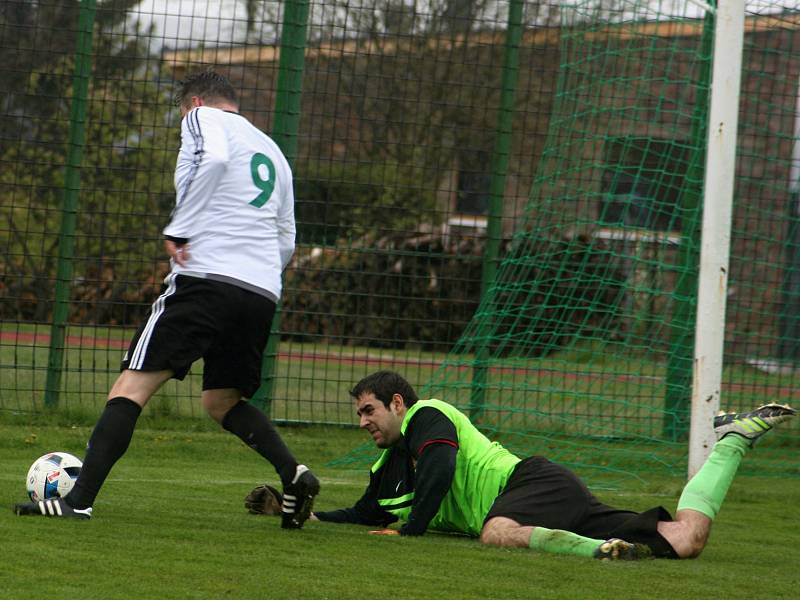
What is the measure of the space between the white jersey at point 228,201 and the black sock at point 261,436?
540mm

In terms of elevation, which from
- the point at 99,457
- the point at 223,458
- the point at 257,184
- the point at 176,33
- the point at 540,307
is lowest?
the point at 223,458

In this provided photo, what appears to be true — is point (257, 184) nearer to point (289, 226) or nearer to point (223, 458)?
point (289, 226)

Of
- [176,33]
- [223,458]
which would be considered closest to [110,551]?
[223,458]

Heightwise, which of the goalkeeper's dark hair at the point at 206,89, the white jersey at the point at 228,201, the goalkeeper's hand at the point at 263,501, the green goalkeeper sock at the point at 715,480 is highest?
the goalkeeper's dark hair at the point at 206,89

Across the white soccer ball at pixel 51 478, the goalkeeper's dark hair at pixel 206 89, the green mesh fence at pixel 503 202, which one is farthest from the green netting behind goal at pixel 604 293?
the goalkeeper's dark hair at pixel 206 89

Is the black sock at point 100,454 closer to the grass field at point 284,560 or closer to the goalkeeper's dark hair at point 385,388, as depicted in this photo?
the grass field at point 284,560

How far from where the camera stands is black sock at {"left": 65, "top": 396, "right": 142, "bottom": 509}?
4.77 m

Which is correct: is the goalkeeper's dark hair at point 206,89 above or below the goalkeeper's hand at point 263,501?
above

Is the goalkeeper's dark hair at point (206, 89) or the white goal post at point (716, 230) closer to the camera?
the goalkeeper's dark hair at point (206, 89)

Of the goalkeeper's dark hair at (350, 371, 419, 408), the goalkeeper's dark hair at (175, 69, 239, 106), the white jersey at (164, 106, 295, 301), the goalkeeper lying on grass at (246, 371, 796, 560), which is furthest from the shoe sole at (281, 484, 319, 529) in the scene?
the goalkeeper's dark hair at (175, 69, 239, 106)

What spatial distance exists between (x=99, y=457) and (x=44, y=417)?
4168 mm

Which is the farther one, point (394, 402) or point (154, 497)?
point (154, 497)

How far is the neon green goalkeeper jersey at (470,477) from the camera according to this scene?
17.4 ft

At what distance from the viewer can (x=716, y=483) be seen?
5086mm
